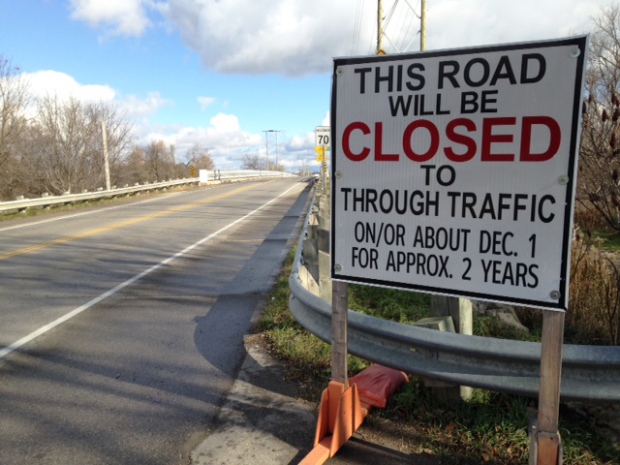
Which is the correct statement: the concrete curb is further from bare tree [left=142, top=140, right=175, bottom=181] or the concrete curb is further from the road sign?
bare tree [left=142, top=140, right=175, bottom=181]

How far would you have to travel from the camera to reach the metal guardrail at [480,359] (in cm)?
250

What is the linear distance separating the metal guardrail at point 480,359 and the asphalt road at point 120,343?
4.12ft

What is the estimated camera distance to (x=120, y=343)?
488 centimetres

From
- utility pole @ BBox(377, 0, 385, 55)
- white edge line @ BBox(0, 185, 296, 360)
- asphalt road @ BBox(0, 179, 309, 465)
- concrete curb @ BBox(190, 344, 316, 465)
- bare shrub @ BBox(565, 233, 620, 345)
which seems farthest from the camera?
utility pole @ BBox(377, 0, 385, 55)

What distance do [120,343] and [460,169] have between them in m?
3.88

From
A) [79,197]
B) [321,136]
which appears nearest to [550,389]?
[321,136]

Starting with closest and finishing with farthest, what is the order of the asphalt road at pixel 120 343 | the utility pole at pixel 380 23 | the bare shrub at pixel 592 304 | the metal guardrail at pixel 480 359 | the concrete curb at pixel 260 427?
1. the metal guardrail at pixel 480 359
2. the concrete curb at pixel 260 427
3. the asphalt road at pixel 120 343
4. the bare shrub at pixel 592 304
5. the utility pole at pixel 380 23

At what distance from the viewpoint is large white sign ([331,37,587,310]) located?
217cm

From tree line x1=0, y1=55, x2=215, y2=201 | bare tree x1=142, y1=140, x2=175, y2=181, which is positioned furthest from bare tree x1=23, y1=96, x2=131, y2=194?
bare tree x1=142, y1=140, x2=175, y2=181

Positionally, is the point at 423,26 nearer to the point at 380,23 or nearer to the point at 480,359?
the point at 380,23

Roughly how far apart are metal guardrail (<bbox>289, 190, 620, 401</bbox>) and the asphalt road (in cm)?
126

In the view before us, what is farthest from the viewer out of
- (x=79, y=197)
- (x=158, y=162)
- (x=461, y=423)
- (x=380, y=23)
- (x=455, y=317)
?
(x=158, y=162)

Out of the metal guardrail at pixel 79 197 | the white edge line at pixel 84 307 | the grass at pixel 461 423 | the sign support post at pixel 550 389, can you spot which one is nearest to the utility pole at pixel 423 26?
the white edge line at pixel 84 307

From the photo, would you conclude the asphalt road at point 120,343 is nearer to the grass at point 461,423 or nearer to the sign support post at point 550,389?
the grass at point 461,423
